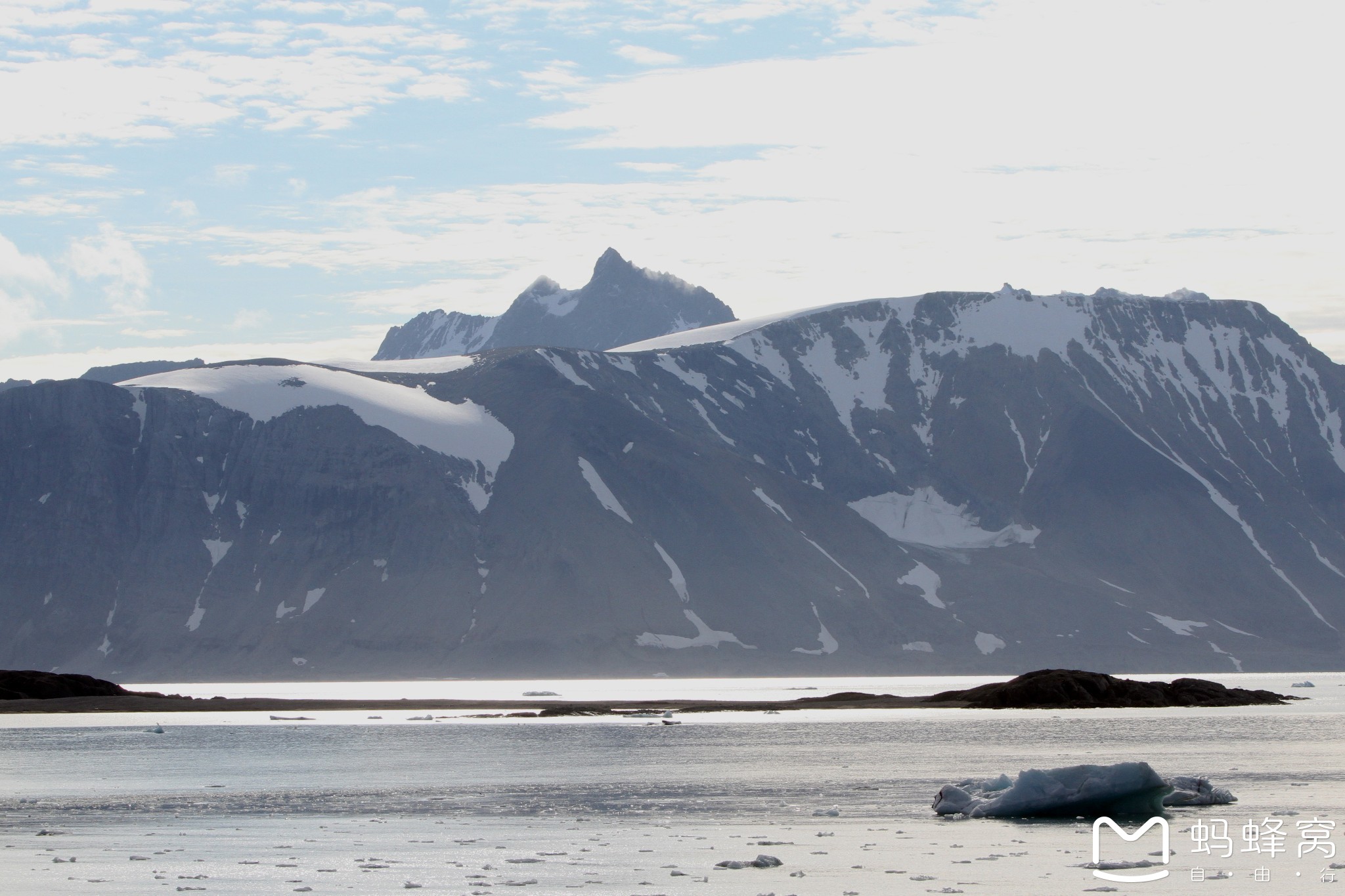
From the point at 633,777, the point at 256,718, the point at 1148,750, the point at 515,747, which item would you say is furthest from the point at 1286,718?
the point at 256,718

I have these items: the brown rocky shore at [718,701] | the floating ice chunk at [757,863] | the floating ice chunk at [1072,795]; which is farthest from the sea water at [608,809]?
the brown rocky shore at [718,701]

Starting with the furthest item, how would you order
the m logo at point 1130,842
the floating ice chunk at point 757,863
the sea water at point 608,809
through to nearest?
the floating ice chunk at point 757,863
the sea water at point 608,809
the m logo at point 1130,842

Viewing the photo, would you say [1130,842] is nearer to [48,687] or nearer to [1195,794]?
[1195,794]

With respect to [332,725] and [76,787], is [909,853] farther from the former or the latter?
[332,725]

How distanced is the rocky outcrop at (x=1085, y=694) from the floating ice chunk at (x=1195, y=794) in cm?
9447

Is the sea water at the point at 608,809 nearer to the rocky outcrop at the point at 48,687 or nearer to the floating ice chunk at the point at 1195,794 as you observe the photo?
the floating ice chunk at the point at 1195,794

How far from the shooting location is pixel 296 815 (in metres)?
55.9

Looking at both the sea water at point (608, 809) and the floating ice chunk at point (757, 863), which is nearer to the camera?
the sea water at point (608, 809)

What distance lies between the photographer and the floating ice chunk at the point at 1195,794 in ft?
174

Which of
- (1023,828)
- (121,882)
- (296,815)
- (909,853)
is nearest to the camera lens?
(121,882)

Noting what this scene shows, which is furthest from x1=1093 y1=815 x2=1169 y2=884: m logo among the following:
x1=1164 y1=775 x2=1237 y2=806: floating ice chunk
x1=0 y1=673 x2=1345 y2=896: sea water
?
x1=1164 y1=775 x2=1237 y2=806: floating ice chunk

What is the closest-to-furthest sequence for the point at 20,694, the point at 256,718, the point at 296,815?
the point at 296,815, the point at 256,718, the point at 20,694

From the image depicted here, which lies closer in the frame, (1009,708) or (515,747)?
(515,747)

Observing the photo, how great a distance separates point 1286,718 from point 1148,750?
1715 inches
